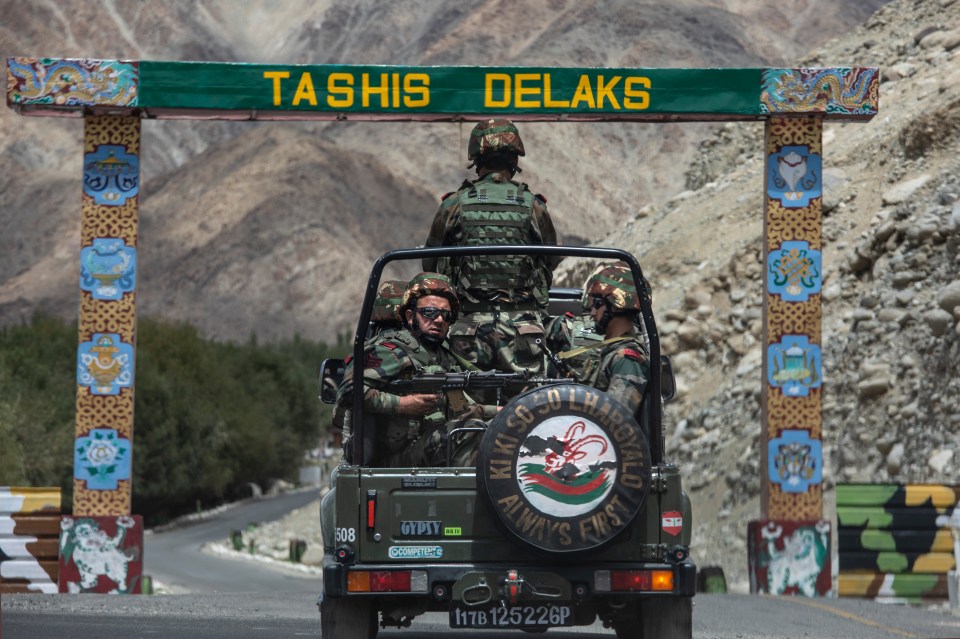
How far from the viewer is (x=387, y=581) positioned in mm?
8234

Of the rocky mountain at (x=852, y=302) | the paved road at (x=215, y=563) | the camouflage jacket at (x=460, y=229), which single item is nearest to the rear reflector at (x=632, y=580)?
the camouflage jacket at (x=460, y=229)

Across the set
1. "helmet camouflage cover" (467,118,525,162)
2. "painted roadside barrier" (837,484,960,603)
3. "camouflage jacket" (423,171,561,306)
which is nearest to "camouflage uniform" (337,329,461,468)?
"camouflage jacket" (423,171,561,306)

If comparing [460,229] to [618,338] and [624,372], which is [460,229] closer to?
[618,338]

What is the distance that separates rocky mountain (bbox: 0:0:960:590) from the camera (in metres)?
26.2

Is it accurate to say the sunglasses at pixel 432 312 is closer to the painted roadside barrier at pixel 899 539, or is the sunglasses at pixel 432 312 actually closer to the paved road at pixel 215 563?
the painted roadside barrier at pixel 899 539

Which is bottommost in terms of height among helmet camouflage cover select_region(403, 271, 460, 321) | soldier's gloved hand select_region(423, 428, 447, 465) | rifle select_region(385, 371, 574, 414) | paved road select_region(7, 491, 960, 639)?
paved road select_region(7, 491, 960, 639)

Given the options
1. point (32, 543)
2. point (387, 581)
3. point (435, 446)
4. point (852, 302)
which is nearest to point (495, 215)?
point (435, 446)

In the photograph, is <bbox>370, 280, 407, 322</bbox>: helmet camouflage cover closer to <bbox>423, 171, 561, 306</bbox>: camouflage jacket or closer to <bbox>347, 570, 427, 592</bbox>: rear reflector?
<bbox>423, 171, 561, 306</bbox>: camouflage jacket

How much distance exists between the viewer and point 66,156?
6673 inches

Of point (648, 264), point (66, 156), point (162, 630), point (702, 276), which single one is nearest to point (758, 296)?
point (702, 276)

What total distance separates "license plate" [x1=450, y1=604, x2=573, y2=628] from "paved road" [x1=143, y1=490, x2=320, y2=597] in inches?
930

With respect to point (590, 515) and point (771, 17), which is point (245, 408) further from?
point (771, 17)

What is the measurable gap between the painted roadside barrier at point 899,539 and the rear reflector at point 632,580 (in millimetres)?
9018

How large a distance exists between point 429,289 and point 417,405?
2.08 ft
